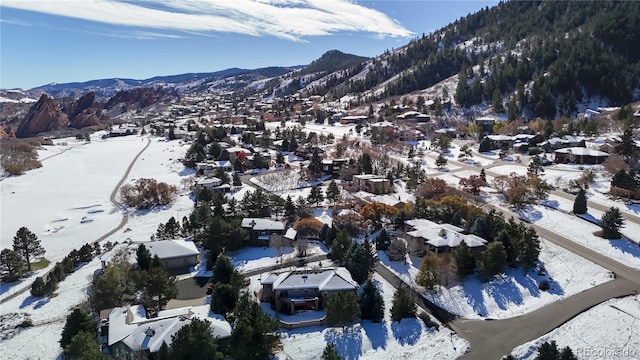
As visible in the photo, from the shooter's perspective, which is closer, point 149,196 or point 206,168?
point 149,196

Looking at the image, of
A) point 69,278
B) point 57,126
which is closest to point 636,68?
point 69,278

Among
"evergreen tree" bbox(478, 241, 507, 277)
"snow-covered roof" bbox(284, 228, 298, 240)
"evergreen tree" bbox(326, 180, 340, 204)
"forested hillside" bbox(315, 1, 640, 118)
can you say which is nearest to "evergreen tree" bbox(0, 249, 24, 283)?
"snow-covered roof" bbox(284, 228, 298, 240)

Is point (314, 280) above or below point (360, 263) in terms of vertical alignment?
below

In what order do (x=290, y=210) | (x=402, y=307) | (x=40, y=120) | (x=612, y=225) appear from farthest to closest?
(x=40, y=120), (x=290, y=210), (x=612, y=225), (x=402, y=307)

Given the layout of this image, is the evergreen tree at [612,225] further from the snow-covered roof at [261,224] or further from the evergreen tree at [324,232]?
the snow-covered roof at [261,224]

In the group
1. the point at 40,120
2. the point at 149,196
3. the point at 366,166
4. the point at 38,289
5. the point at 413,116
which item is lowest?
the point at 38,289

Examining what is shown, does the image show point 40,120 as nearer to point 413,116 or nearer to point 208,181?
point 208,181

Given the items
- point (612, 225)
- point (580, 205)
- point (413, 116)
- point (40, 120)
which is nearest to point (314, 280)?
point (612, 225)
